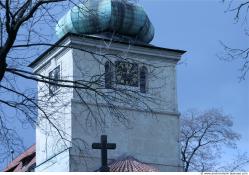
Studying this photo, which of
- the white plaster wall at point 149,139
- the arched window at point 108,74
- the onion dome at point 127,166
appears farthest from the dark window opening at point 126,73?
the white plaster wall at point 149,139

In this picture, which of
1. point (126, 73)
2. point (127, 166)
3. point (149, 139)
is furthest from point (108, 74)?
point (149, 139)

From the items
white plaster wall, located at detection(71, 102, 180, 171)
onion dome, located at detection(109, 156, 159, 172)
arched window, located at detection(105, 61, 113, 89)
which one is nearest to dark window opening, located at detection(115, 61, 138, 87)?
arched window, located at detection(105, 61, 113, 89)

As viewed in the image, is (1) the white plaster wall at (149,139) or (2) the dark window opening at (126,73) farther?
(1) the white plaster wall at (149,139)

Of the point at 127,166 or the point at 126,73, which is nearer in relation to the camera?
the point at 126,73

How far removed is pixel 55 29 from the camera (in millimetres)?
9500

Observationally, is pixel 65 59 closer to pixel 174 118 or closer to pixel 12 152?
pixel 174 118


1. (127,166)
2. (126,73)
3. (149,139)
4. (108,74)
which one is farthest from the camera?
(149,139)

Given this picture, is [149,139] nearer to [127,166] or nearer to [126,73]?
[127,166]

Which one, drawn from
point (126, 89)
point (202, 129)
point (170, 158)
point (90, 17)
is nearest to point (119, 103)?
point (126, 89)

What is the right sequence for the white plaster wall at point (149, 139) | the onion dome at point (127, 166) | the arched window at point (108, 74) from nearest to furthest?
the arched window at point (108, 74), the onion dome at point (127, 166), the white plaster wall at point (149, 139)

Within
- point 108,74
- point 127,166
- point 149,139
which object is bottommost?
point 127,166

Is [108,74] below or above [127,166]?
above

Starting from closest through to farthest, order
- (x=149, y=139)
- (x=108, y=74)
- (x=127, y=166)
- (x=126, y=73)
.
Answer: (x=108, y=74), (x=126, y=73), (x=127, y=166), (x=149, y=139)

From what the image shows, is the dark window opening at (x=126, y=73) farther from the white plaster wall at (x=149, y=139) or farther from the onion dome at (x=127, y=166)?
the white plaster wall at (x=149, y=139)
